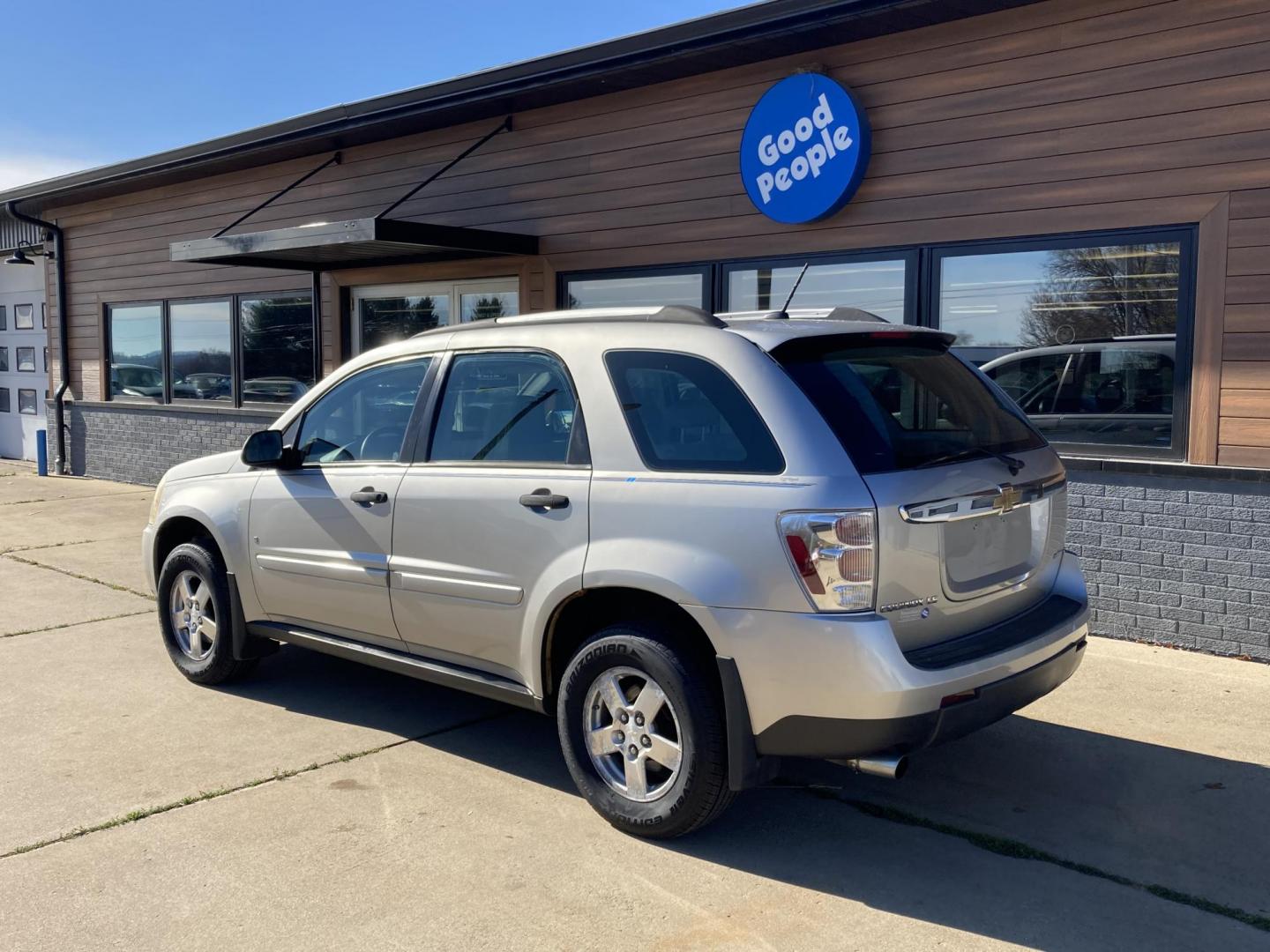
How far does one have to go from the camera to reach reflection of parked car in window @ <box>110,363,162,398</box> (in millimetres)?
14609

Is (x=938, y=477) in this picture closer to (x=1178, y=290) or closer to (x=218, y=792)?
(x=218, y=792)

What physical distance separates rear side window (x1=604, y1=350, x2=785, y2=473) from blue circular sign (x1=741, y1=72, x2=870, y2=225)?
13.2 ft

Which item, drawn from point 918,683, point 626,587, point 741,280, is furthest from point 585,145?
point 918,683

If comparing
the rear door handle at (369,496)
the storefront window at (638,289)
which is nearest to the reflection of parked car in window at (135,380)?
the storefront window at (638,289)

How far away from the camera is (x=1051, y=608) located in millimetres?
4117

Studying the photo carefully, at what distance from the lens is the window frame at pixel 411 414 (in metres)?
4.75

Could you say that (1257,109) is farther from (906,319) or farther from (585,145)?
(585,145)

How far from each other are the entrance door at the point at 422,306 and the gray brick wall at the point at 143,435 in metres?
1.66

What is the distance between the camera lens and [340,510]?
4.90 meters

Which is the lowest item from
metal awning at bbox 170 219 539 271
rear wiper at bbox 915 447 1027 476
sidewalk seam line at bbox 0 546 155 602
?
sidewalk seam line at bbox 0 546 155 602

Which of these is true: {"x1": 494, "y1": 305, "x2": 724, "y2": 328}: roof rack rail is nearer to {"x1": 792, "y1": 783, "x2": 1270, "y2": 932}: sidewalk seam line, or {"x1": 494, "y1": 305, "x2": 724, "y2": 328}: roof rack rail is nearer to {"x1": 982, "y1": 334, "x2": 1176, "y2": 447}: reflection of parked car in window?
{"x1": 792, "y1": 783, "x2": 1270, "y2": 932}: sidewalk seam line

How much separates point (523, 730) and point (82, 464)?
1304 centimetres

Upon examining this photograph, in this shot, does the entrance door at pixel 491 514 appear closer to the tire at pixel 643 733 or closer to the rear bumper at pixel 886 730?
the tire at pixel 643 733

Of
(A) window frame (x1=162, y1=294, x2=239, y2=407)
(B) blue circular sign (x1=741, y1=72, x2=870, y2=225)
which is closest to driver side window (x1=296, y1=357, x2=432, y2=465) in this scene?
(B) blue circular sign (x1=741, y1=72, x2=870, y2=225)
